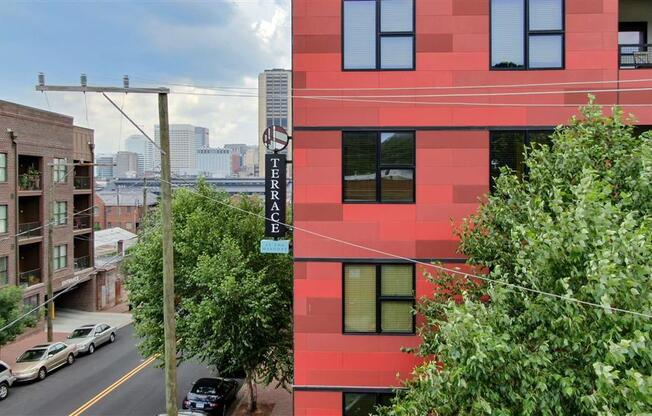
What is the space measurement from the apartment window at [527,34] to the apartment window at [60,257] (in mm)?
31585

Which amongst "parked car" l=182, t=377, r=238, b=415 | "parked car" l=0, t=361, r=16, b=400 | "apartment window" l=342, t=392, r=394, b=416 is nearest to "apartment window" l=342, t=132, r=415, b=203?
"apartment window" l=342, t=392, r=394, b=416

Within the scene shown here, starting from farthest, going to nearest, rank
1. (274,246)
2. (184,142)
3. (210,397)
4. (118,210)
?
(184,142), (118,210), (210,397), (274,246)

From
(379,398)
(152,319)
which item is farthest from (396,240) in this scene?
(152,319)

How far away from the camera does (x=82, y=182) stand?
123 feet

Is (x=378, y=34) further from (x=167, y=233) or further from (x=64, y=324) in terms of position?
(x=64, y=324)

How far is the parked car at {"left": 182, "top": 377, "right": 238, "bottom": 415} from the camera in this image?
17906 millimetres

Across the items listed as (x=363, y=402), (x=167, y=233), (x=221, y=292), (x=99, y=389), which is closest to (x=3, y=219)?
(x=99, y=389)

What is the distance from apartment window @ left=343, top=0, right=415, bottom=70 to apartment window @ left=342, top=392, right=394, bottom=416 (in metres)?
7.06

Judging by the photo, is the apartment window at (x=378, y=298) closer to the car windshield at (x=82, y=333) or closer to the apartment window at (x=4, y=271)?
the car windshield at (x=82, y=333)

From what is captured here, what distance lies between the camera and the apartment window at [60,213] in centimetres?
3309

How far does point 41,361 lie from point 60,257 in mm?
12764

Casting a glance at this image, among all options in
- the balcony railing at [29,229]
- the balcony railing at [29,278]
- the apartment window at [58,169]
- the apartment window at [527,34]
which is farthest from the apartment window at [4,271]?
the apartment window at [527,34]

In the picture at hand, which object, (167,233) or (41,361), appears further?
(41,361)

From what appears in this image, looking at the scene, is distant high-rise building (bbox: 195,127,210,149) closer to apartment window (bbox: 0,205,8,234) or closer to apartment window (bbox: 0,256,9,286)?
apartment window (bbox: 0,205,8,234)
